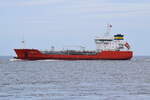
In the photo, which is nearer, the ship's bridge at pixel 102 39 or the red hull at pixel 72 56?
the red hull at pixel 72 56

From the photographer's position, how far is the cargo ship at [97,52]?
9850 centimetres

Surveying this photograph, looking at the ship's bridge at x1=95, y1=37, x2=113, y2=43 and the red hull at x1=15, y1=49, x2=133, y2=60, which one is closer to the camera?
the red hull at x1=15, y1=49, x2=133, y2=60

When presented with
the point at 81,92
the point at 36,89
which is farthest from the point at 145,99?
the point at 36,89

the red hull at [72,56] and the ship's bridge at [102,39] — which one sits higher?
the ship's bridge at [102,39]

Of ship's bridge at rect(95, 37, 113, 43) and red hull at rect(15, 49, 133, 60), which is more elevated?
ship's bridge at rect(95, 37, 113, 43)

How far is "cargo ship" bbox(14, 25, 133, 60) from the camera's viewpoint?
9850cm

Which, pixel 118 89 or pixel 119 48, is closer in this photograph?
pixel 118 89

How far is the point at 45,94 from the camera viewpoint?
30.6 meters

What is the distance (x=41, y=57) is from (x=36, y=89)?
65.9 metres

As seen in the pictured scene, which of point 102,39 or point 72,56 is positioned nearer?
point 72,56

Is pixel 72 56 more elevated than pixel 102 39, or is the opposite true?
pixel 102 39

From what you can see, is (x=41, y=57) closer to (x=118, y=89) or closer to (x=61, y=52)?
(x=61, y=52)

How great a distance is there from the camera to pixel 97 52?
102m

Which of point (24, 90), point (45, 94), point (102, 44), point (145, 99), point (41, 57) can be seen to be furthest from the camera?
point (102, 44)
